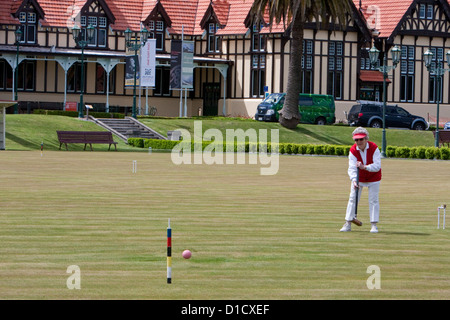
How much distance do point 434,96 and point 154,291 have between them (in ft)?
206

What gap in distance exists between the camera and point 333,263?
42.6 ft

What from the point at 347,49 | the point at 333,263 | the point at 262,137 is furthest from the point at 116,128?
the point at 333,263

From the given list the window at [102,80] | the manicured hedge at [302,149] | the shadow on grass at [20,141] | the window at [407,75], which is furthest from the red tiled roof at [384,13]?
the shadow on grass at [20,141]

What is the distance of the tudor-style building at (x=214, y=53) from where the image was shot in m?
65.3

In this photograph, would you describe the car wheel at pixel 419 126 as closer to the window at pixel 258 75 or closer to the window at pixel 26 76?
the window at pixel 258 75

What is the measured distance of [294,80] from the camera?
55375 mm

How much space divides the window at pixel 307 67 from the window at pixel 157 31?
11553 millimetres

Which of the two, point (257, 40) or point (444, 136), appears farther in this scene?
point (257, 40)

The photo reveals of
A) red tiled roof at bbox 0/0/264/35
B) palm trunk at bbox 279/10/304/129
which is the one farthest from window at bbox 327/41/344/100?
palm trunk at bbox 279/10/304/129

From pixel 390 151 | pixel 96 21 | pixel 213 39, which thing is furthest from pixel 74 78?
pixel 390 151

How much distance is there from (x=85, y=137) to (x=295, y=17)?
1390cm

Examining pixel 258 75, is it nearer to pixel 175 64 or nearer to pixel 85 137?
pixel 175 64

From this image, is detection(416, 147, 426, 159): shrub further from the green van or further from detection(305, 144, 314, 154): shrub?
the green van

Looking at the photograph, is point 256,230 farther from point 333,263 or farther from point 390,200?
point 390,200
